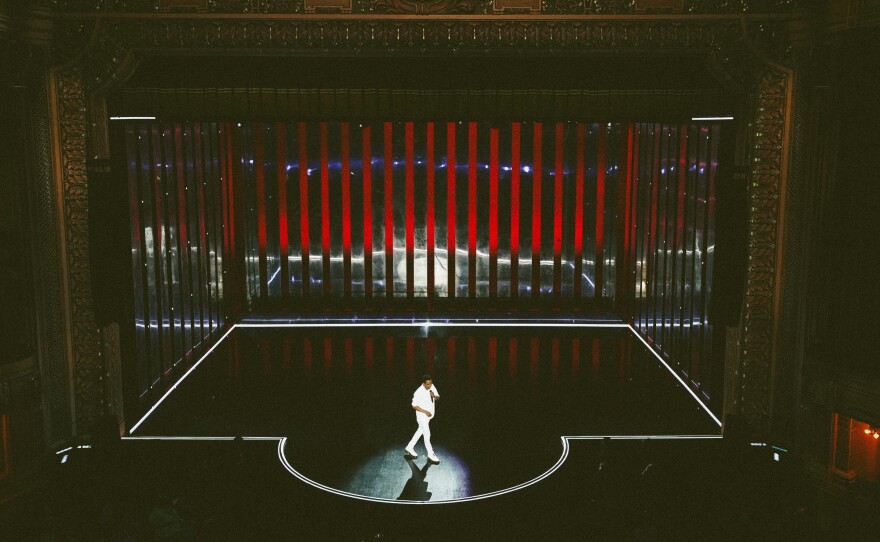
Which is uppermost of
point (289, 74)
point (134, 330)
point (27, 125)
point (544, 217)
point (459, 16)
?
point (459, 16)

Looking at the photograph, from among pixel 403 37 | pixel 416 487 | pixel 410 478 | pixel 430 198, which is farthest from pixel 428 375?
pixel 430 198

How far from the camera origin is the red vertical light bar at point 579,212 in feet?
38.4

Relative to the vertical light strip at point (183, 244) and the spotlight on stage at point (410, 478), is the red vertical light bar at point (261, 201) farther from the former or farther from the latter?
the spotlight on stage at point (410, 478)

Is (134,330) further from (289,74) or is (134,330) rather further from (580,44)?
(580,44)

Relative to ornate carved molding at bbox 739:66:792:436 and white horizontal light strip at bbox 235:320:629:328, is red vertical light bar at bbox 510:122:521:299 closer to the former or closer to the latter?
white horizontal light strip at bbox 235:320:629:328

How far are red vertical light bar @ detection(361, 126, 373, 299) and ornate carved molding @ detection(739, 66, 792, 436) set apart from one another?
21.6 ft

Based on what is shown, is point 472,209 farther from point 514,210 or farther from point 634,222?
point 634,222

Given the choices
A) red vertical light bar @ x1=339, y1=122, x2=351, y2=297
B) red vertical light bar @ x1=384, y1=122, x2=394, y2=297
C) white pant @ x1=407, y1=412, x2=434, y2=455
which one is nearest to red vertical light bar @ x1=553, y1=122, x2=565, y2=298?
red vertical light bar @ x1=384, y1=122, x2=394, y2=297

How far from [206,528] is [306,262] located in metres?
6.91

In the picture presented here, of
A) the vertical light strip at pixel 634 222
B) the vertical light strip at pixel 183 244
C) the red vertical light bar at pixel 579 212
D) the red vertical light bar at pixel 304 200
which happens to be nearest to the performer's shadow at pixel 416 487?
the vertical light strip at pixel 183 244

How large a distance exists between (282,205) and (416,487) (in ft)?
22.8

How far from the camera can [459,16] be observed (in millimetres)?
6598

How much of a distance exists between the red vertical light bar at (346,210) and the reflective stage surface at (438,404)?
1297 mm

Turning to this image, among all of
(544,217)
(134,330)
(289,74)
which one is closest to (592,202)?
(544,217)
